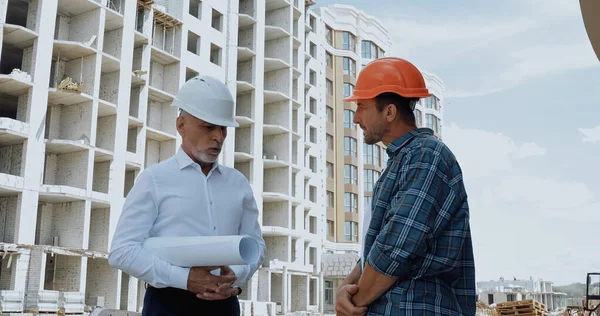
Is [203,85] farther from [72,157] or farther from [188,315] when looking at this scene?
[72,157]

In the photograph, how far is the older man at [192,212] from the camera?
9.44 feet

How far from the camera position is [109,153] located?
29938mm

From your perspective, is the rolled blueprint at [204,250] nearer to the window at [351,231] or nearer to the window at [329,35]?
the window at [351,231]

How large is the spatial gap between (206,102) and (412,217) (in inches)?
52.1

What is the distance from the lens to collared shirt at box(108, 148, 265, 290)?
287 cm

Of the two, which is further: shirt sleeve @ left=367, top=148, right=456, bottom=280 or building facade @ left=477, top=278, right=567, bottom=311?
building facade @ left=477, top=278, right=567, bottom=311

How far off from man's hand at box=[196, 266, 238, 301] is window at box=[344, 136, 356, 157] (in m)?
51.8

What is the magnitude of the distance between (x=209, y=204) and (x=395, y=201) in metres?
1.11

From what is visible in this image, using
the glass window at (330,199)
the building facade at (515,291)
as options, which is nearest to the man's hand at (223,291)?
the glass window at (330,199)

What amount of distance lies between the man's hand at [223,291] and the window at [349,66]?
5372 centimetres

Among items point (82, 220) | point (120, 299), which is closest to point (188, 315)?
point (82, 220)

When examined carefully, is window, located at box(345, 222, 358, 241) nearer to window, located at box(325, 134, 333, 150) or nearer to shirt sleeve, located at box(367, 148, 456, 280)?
window, located at box(325, 134, 333, 150)

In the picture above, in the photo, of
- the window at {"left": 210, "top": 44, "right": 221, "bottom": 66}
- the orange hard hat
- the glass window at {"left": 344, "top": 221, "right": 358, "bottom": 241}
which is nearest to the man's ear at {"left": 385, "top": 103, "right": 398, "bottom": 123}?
the orange hard hat

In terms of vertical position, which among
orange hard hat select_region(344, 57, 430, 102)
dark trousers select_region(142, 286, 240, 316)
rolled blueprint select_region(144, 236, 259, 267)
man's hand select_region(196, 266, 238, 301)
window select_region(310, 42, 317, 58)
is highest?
window select_region(310, 42, 317, 58)
